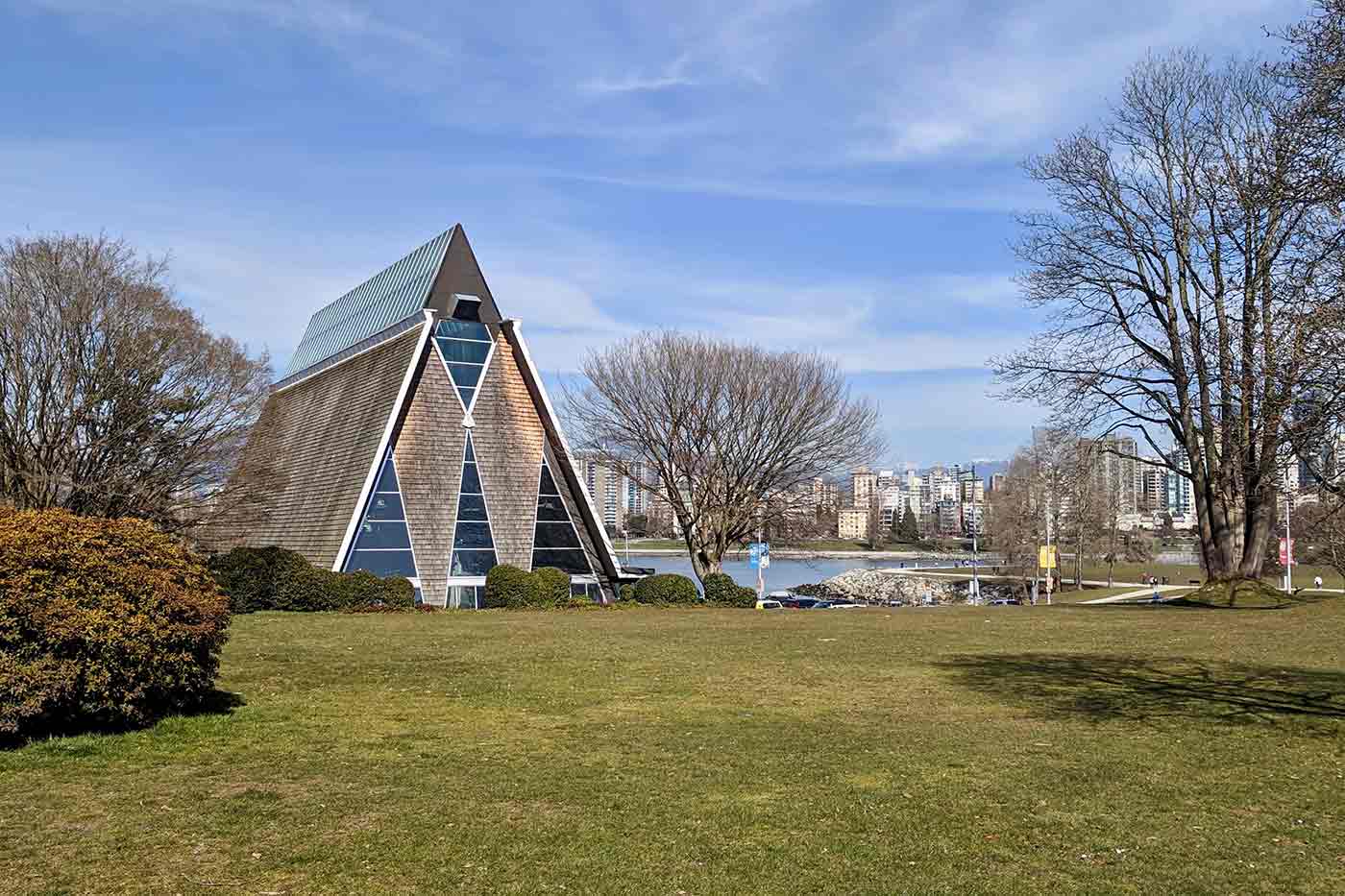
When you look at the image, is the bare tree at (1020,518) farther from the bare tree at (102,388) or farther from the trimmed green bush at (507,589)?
the bare tree at (102,388)

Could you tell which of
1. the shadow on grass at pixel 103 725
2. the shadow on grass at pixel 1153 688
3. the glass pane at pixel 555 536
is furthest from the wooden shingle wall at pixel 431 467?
the shadow on grass at pixel 103 725

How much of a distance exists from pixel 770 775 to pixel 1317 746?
5.37 m

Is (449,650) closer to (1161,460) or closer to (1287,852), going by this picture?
(1287,852)

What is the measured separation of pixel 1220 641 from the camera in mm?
20109

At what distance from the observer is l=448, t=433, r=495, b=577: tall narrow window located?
112 feet

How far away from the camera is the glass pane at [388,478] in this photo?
33.8 metres

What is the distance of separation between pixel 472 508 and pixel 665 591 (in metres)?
6.62

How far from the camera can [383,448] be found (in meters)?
33.3

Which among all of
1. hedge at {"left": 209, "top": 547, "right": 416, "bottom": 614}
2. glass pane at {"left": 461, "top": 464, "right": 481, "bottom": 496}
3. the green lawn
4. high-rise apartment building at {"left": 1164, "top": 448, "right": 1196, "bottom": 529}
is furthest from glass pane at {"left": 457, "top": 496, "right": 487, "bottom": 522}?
the green lawn

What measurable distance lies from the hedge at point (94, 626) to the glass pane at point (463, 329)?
25.3 m

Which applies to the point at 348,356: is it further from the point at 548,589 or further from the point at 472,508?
the point at 548,589

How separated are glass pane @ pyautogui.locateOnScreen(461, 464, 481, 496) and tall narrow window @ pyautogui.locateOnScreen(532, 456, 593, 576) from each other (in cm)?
202

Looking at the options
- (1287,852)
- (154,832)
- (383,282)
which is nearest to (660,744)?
(154,832)

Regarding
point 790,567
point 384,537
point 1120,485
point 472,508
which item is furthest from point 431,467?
point 790,567
